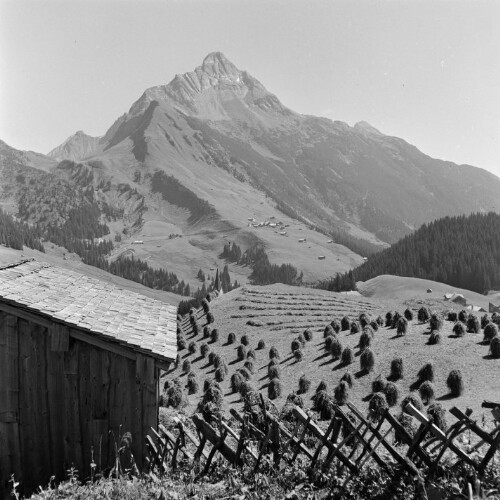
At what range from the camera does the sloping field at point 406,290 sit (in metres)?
92.2

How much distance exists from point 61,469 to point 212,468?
4.09 m

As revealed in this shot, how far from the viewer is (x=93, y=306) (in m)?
12.8

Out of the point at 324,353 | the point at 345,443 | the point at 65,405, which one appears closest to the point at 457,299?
the point at 324,353

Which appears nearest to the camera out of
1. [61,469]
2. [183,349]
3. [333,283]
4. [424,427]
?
[424,427]

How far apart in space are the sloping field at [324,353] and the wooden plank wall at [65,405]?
14.8 metres

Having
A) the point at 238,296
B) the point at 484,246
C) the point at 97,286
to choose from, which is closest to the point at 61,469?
the point at 97,286

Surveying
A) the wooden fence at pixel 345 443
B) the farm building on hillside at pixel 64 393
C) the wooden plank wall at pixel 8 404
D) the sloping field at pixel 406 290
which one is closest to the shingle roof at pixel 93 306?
the farm building on hillside at pixel 64 393

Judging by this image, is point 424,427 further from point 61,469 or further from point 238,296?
point 238,296

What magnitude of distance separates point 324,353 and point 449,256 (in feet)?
328

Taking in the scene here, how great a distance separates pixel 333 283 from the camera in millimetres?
105062

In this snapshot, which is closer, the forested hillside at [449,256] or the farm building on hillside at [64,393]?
the farm building on hillside at [64,393]

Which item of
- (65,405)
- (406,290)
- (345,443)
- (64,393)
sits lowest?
(406,290)

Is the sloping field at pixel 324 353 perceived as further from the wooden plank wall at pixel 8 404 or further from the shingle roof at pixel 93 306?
the wooden plank wall at pixel 8 404

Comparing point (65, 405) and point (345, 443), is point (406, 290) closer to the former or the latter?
point (65, 405)
